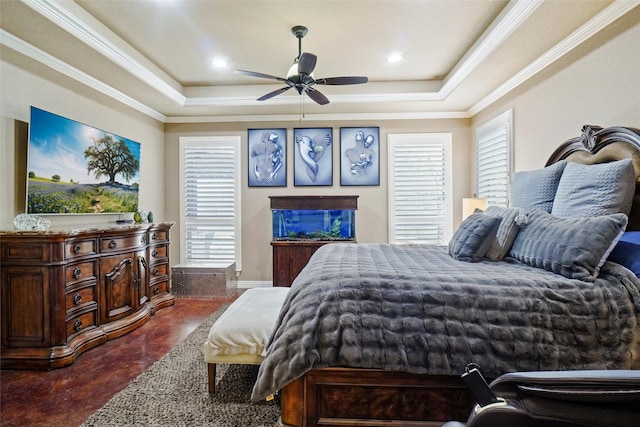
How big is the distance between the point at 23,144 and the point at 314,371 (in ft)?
9.56

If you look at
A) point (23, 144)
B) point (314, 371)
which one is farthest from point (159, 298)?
point (314, 371)

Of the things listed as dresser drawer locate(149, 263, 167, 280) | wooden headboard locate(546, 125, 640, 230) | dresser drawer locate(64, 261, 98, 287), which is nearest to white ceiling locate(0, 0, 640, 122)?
wooden headboard locate(546, 125, 640, 230)

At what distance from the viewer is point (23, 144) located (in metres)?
2.53

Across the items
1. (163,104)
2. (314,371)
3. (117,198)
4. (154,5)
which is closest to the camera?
(314,371)

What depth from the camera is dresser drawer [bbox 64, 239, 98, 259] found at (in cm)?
Result: 241

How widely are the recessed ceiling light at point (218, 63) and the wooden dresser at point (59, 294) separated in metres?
1.98

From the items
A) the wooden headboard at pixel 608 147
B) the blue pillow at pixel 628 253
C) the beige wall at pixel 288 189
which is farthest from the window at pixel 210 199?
the blue pillow at pixel 628 253

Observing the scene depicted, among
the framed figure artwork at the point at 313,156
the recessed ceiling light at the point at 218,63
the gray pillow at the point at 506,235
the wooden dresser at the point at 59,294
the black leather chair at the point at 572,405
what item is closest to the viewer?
the black leather chair at the point at 572,405

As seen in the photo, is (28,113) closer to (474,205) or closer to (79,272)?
(79,272)

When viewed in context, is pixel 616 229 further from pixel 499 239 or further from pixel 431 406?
pixel 431 406

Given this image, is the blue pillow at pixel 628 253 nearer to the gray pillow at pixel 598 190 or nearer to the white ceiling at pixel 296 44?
the gray pillow at pixel 598 190

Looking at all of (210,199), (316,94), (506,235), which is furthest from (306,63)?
(210,199)

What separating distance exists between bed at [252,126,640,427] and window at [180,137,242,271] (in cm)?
328

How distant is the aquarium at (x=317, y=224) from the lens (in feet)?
13.8
